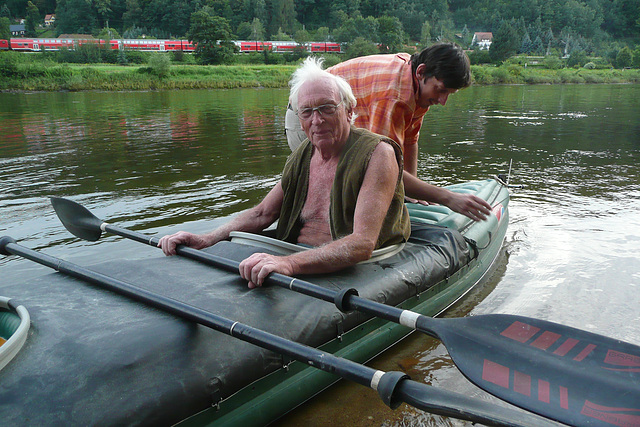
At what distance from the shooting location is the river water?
4133mm

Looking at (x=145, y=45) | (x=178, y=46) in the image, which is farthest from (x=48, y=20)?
(x=178, y=46)

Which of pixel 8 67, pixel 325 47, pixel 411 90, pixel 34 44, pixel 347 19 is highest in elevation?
pixel 347 19

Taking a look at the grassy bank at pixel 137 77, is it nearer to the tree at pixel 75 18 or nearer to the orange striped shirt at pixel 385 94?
the orange striped shirt at pixel 385 94

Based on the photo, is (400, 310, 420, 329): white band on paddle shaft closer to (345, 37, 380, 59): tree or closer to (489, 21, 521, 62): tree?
(345, 37, 380, 59): tree

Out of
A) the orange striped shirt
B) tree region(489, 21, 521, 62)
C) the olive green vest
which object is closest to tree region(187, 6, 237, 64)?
tree region(489, 21, 521, 62)

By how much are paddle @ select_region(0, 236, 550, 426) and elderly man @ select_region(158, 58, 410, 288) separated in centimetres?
52

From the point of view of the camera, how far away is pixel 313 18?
135000 millimetres

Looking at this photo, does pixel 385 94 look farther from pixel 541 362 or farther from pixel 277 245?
pixel 541 362

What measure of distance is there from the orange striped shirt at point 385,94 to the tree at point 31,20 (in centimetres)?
13167

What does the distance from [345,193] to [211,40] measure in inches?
2774

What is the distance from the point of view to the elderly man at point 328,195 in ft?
10.2

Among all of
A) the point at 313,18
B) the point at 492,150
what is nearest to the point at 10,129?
the point at 492,150

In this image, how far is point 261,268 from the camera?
2807 mm

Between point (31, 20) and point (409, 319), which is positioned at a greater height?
point (31, 20)
